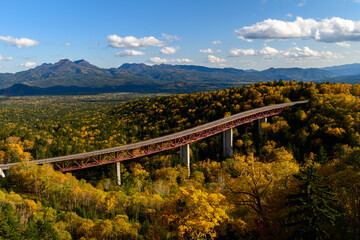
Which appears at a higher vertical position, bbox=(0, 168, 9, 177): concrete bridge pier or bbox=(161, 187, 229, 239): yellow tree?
bbox=(161, 187, 229, 239): yellow tree

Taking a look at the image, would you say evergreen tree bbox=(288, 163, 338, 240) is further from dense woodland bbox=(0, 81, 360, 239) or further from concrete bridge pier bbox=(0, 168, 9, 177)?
concrete bridge pier bbox=(0, 168, 9, 177)

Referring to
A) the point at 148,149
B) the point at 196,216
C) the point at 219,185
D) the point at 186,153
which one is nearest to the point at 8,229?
the point at 196,216

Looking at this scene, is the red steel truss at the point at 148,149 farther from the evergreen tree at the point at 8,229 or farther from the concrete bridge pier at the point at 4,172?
the evergreen tree at the point at 8,229

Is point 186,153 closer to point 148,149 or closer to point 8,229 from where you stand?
point 148,149

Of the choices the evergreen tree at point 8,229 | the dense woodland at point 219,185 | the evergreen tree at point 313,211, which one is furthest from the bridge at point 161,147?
the evergreen tree at point 313,211

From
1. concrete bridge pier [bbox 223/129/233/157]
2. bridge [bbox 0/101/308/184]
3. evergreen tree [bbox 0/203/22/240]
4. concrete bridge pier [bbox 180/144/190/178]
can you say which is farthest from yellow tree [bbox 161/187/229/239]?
concrete bridge pier [bbox 223/129/233/157]
